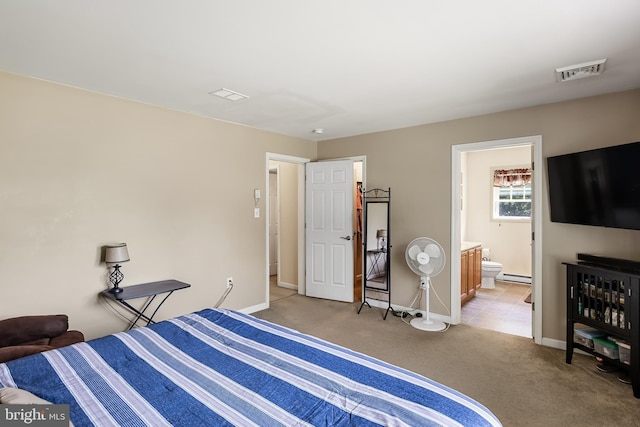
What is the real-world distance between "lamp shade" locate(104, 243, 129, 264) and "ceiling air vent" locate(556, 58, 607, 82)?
3874 mm

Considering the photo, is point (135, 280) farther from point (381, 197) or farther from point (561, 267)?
point (561, 267)

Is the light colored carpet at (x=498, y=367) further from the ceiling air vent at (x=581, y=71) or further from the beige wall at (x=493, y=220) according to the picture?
the beige wall at (x=493, y=220)

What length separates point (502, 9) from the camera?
5.73 feet

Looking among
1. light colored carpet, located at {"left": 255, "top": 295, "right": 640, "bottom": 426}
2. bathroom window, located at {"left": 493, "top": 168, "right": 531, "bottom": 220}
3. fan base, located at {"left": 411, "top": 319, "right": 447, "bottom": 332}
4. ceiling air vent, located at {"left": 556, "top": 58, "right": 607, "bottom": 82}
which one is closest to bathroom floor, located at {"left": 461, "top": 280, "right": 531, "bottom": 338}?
light colored carpet, located at {"left": 255, "top": 295, "right": 640, "bottom": 426}

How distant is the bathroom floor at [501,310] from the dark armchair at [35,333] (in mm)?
4007

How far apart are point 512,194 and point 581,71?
12.9 feet

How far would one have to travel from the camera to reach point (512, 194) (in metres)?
6.05

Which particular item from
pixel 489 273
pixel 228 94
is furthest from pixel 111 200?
pixel 489 273

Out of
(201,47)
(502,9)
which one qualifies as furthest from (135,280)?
(502,9)

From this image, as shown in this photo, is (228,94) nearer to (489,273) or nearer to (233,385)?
(233,385)

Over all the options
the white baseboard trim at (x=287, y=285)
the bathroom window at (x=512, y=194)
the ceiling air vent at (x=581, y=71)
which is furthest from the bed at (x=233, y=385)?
the bathroom window at (x=512, y=194)

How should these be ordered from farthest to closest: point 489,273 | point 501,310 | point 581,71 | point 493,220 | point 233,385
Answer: point 493,220
point 489,273
point 501,310
point 581,71
point 233,385

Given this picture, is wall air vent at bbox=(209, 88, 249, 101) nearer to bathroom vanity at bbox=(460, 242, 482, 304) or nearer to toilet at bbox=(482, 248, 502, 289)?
bathroom vanity at bbox=(460, 242, 482, 304)

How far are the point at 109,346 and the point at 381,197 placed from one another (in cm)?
353
